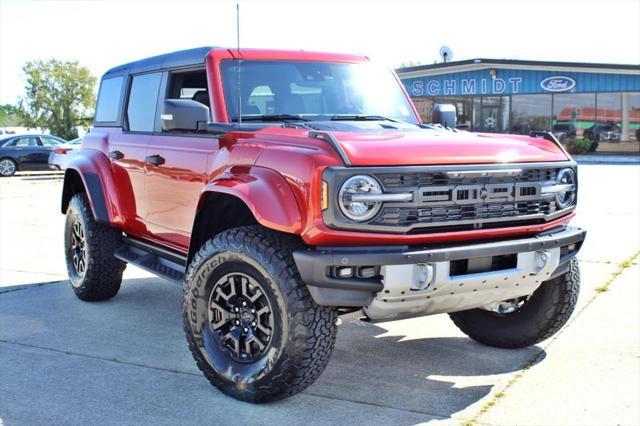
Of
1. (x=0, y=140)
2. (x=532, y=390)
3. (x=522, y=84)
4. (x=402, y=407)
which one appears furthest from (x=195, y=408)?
(x=522, y=84)

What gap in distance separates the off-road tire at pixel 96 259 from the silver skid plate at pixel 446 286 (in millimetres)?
3164

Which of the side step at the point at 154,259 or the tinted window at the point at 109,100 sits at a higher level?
the tinted window at the point at 109,100

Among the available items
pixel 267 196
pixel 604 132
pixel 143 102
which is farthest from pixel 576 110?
pixel 267 196

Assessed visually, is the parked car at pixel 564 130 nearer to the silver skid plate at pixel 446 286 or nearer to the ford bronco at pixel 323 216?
the ford bronco at pixel 323 216

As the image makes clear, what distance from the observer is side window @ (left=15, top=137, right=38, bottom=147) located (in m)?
25.8

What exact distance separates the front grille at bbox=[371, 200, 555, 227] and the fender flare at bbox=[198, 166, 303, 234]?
426 millimetres

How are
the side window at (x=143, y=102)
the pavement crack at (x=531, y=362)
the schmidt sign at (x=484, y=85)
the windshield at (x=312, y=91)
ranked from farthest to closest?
Result: the schmidt sign at (x=484, y=85) → the side window at (x=143, y=102) → the windshield at (x=312, y=91) → the pavement crack at (x=531, y=362)

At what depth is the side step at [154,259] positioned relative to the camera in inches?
204

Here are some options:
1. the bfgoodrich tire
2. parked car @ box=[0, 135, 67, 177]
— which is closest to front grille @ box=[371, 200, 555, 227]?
the bfgoodrich tire

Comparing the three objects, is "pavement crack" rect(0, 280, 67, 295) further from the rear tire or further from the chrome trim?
the rear tire

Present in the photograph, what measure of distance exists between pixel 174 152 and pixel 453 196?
6.85ft

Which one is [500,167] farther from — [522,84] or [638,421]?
[522,84]

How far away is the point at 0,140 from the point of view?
83.9 ft

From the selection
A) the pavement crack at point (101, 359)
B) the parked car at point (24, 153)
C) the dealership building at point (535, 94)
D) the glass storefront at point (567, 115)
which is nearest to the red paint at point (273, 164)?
the pavement crack at point (101, 359)
